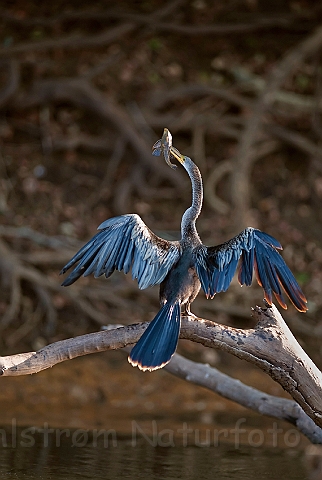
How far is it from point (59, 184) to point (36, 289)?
1556 millimetres

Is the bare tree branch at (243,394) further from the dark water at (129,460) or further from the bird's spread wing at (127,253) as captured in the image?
the bird's spread wing at (127,253)

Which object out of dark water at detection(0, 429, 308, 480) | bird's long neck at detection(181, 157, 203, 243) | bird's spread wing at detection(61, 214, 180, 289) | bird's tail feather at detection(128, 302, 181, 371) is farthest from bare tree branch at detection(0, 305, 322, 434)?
dark water at detection(0, 429, 308, 480)

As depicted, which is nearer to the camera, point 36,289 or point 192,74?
point 36,289

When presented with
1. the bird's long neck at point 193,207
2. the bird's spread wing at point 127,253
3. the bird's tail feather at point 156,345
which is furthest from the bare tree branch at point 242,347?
the bird's long neck at point 193,207

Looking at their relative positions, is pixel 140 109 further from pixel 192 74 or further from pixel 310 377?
pixel 310 377

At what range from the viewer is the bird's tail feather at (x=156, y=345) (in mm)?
2609

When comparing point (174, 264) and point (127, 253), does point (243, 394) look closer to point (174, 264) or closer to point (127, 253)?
point (174, 264)

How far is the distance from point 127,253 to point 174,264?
19cm

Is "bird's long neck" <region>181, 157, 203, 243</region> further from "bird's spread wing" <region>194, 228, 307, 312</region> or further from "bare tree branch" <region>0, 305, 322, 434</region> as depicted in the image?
"bare tree branch" <region>0, 305, 322, 434</region>

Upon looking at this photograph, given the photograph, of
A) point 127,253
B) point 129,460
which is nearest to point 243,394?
point 129,460

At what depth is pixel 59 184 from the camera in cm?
723

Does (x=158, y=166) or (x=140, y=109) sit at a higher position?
(x=140, y=109)

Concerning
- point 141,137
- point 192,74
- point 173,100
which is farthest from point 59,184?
point 192,74

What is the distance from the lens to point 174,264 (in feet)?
9.82
